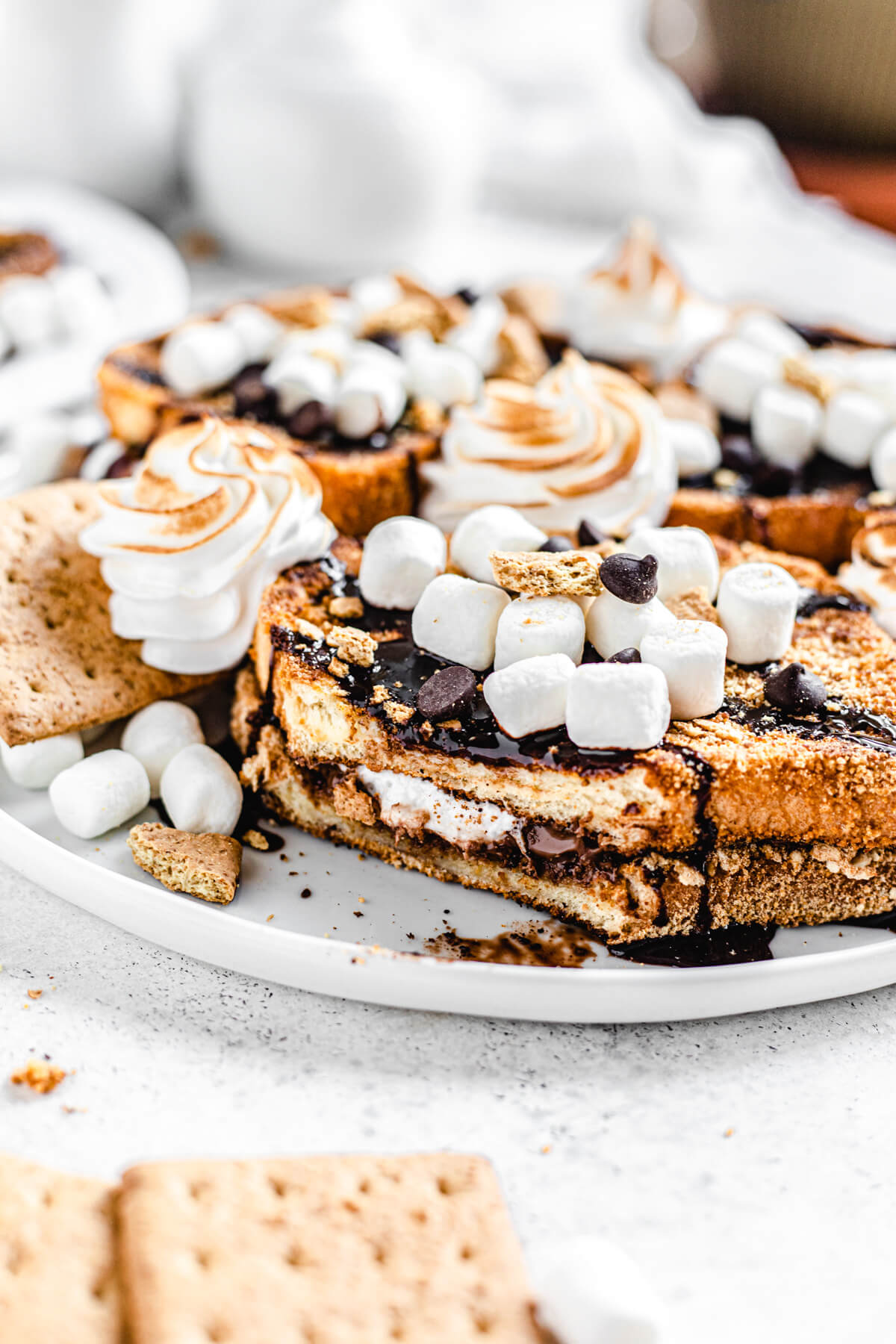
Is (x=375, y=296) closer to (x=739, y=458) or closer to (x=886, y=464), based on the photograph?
(x=739, y=458)

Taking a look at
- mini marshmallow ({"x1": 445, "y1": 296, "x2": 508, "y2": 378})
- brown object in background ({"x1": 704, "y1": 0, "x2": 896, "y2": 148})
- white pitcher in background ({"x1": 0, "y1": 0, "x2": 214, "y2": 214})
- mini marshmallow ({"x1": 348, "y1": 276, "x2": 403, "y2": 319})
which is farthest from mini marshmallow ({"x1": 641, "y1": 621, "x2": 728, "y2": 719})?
A: brown object in background ({"x1": 704, "y1": 0, "x2": 896, "y2": 148})

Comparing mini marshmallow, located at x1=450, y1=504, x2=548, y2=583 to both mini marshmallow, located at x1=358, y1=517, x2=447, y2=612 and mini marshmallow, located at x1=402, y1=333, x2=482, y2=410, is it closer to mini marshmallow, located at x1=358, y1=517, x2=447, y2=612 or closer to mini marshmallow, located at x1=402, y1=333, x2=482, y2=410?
mini marshmallow, located at x1=358, y1=517, x2=447, y2=612

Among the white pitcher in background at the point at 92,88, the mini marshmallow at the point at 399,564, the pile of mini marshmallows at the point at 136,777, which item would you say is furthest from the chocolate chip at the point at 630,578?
the white pitcher in background at the point at 92,88

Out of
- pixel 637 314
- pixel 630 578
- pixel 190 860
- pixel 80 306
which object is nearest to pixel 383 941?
pixel 190 860

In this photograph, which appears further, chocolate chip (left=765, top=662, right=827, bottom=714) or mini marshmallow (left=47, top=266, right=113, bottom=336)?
mini marshmallow (left=47, top=266, right=113, bottom=336)

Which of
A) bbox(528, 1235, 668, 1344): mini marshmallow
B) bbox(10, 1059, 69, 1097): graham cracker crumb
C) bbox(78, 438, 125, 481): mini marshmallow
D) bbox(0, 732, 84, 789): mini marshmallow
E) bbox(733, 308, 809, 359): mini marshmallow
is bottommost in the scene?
bbox(10, 1059, 69, 1097): graham cracker crumb

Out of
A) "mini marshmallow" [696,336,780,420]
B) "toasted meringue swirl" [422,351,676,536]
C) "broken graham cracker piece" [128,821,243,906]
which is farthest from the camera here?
"mini marshmallow" [696,336,780,420]
